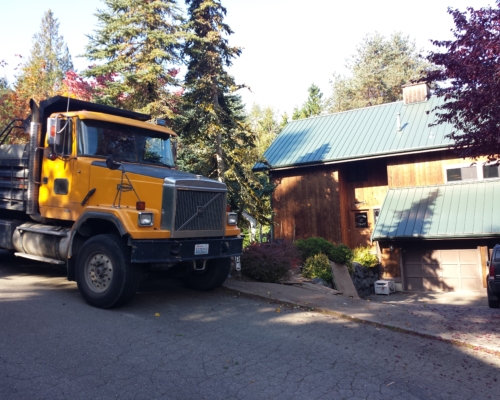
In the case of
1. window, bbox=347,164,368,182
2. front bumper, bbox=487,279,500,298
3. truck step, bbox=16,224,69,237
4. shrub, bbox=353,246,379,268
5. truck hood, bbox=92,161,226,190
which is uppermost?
window, bbox=347,164,368,182

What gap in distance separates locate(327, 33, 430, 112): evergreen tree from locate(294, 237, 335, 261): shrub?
1269 inches

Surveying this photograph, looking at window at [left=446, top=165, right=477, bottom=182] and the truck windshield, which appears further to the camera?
window at [left=446, top=165, right=477, bottom=182]

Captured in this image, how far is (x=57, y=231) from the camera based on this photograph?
8.13 metres

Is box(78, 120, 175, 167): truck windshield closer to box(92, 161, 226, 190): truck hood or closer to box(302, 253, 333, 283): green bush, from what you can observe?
box(92, 161, 226, 190): truck hood

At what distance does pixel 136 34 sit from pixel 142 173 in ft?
41.1

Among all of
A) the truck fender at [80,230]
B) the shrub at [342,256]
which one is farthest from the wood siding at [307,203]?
the truck fender at [80,230]

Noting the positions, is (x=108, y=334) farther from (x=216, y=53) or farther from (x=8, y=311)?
(x=216, y=53)

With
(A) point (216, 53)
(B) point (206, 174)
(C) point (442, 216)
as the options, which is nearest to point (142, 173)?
(B) point (206, 174)

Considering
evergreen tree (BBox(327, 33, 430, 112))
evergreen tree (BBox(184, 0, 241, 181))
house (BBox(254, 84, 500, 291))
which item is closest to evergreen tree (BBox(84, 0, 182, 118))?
evergreen tree (BBox(184, 0, 241, 181))

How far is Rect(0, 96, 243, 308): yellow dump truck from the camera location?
7.00 m

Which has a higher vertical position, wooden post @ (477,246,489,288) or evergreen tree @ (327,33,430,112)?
evergreen tree @ (327,33,430,112)

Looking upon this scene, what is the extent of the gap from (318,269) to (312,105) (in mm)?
38819

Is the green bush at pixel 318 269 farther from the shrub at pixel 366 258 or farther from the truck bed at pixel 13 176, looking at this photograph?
the truck bed at pixel 13 176

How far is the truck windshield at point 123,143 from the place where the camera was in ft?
26.1
